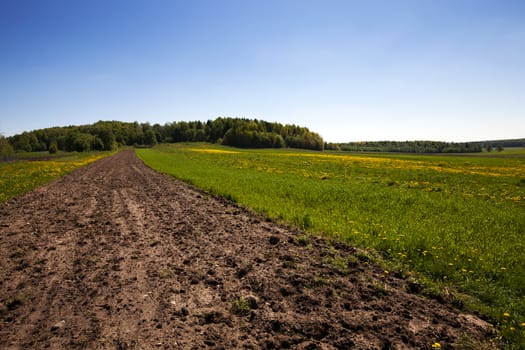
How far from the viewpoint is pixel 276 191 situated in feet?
49.9

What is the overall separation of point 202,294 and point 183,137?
153 m

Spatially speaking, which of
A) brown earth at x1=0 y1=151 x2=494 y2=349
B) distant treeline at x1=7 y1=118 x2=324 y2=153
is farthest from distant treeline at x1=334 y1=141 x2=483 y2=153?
brown earth at x1=0 y1=151 x2=494 y2=349

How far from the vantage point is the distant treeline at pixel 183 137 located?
108m

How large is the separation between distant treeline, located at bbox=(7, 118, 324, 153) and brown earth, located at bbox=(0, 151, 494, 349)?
347ft

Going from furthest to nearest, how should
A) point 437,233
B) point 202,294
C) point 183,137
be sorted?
point 183,137, point 437,233, point 202,294

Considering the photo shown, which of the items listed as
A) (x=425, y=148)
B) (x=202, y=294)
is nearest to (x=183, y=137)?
(x=425, y=148)

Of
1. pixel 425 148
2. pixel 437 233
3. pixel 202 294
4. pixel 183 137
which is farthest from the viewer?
pixel 183 137

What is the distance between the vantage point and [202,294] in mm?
5184

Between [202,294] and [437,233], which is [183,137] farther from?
[202,294]

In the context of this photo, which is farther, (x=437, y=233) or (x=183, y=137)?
(x=183, y=137)

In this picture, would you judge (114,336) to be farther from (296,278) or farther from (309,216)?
(309,216)

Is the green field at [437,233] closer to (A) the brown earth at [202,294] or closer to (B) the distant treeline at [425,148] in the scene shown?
(A) the brown earth at [202,294]

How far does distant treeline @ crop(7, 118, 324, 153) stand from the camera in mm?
108106

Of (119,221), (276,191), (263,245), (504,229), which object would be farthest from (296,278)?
(276,191)
